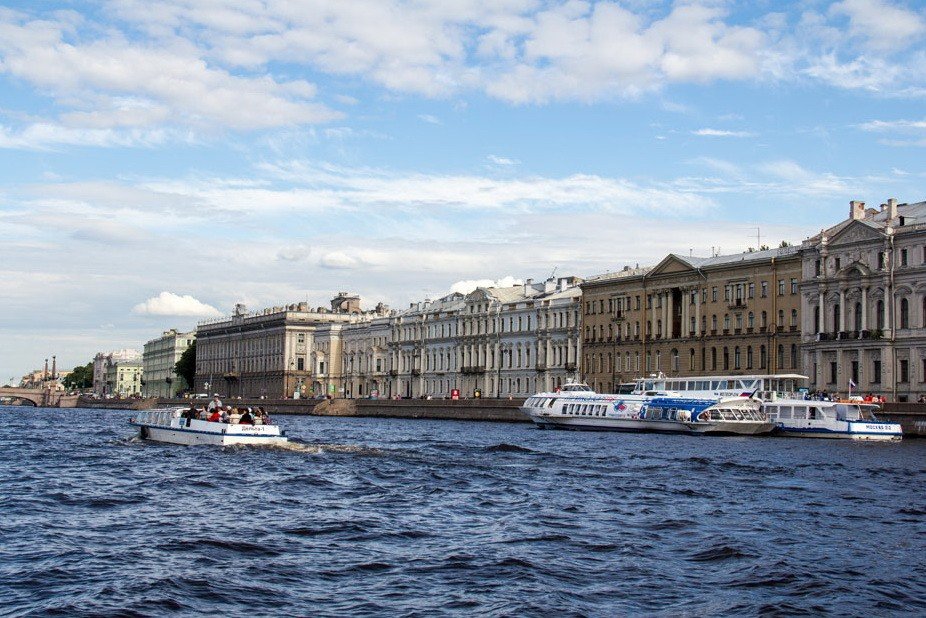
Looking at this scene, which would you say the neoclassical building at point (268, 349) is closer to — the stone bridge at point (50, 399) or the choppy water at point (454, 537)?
the stone bridge at point (50, 399)

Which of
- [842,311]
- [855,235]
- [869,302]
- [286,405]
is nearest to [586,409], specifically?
[842,311]

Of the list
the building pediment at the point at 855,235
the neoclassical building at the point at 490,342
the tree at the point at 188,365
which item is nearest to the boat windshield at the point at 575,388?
the building pediment at the point at 855,235

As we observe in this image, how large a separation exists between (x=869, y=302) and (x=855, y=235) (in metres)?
3.82

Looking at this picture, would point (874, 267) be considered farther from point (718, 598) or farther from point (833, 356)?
point (718, 598)

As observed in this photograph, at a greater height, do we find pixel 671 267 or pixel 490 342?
pixel 671 267

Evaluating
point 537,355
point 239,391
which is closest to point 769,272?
point 537,355

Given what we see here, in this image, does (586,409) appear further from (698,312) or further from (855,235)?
(698,312)

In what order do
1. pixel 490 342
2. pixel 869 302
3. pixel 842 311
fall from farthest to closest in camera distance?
pixel 490 342, pixel 842 311, pixel 869 302

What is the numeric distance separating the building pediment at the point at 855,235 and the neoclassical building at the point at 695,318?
437 cm

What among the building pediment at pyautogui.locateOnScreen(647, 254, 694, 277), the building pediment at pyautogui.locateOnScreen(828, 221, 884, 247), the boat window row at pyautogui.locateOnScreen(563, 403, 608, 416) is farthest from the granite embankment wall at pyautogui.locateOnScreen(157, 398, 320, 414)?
the building pediment at pyautogui.locateOnScreen(828, 221, 884, 247)

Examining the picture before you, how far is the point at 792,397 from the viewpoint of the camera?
64.9 m

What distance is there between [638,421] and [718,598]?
163 feet

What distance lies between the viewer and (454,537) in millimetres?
20828

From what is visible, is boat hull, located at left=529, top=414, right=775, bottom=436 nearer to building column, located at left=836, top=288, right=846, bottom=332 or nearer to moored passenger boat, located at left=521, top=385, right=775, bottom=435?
moored passenger boat, located at left=521, top=385, right=775, bottom=435
